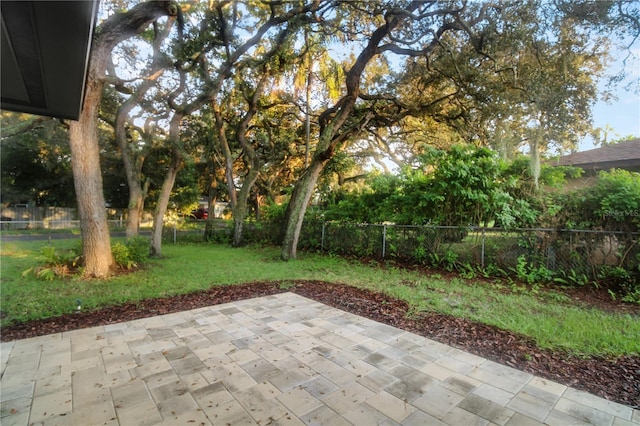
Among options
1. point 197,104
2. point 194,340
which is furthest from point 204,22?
point 194,340

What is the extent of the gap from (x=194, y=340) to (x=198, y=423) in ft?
4.55

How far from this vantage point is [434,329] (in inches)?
142

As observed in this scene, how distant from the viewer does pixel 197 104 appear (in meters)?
8.13

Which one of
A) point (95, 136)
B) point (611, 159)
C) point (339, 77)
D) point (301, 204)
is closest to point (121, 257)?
point (95, 136)

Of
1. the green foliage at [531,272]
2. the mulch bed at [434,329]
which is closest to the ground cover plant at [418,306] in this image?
the mulch bed at [434,329]

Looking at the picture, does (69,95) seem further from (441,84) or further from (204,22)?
(441,84)

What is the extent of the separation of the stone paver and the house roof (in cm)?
583

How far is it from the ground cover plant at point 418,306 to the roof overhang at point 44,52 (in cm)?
252

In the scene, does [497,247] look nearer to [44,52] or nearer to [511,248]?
[511,248]

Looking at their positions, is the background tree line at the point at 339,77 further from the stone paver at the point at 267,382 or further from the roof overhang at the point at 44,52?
the stone paver at the point at 267,382

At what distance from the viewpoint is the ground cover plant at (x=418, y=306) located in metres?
2.87

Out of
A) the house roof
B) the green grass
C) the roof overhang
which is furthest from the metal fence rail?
the roof overhang

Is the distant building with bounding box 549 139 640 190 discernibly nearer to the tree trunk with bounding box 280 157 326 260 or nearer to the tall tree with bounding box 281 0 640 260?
the tall tree with bounding box 281 0 640 260

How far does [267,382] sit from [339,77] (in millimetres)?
9161
